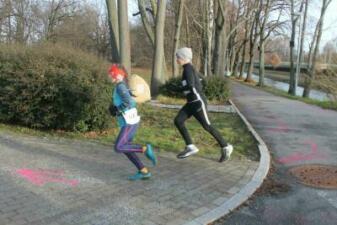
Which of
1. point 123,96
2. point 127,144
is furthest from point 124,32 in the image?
point 127,144

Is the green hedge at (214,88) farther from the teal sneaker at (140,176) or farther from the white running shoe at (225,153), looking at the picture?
the teal sneaker at (140,176)

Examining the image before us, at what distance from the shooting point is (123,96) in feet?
18.8

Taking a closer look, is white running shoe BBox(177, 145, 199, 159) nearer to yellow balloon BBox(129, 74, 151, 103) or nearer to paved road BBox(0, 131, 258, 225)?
paved road BBox(0, 131, 258, 225)

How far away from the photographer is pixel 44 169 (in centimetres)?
632

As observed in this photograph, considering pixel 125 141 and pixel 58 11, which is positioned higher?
pixel 58 11

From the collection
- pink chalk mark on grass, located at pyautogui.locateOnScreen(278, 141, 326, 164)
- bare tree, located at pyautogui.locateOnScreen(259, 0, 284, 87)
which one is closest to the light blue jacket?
pink chalk mark on grass, located at pyautogui.locateOnScreen(278, 141, 326, 164)

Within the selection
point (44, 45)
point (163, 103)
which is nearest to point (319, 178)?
point (44, 45)

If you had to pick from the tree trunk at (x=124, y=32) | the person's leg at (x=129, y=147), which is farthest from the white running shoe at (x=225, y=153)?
the tree trunk at (x=124, y=32)

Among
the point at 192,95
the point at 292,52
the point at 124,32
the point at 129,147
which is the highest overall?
the point at 124,32

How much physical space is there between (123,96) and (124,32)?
31.9 ft

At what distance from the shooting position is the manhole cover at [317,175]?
6090 mm

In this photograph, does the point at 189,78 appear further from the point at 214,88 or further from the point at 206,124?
the point at 214,88

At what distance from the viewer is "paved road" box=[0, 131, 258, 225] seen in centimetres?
457

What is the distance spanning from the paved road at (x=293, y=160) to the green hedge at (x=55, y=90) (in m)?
3.80
